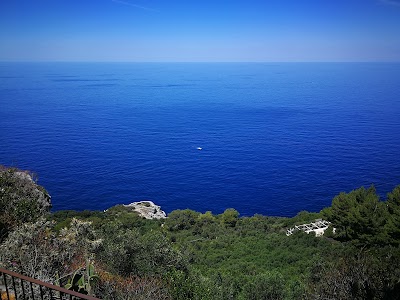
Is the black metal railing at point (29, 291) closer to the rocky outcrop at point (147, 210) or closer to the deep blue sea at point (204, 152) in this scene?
the rocky outcrop at point (147, 210)

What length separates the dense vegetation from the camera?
9578mm

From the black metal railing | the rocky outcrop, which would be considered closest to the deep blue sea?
the rocky outcrop

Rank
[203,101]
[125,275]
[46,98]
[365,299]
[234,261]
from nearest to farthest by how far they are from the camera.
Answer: [365,299] < [125,275] < [234,261] < [46,98] < [203,101]

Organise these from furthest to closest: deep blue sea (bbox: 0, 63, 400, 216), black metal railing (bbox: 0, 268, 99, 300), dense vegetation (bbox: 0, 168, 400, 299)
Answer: deep blue sea (bbox: 0, 63, 400, 216)
dense vegetation (bbox: 0, 168, 400, 299)
black metal railing (bbox: 0, 268, 99, 300)

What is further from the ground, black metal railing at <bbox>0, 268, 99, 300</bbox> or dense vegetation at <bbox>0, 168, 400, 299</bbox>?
black metal railing at <bbox>0, 268, 99, 300</bbox>

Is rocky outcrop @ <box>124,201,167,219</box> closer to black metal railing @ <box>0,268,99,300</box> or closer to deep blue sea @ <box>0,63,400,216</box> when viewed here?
deep blue sea @ <box>0,63,400,216</box>

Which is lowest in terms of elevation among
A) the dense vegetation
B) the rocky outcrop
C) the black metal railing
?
the rocky outcrop

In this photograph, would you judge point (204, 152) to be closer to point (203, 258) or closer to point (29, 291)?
point (203, 258)

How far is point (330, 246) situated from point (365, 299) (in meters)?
12.7

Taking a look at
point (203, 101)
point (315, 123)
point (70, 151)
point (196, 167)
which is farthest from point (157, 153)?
point (203, 101)

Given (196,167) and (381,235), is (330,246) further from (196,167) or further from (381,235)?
(196,167)

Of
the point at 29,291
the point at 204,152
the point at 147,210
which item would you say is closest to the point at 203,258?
the point at 29,291

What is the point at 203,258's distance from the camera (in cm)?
2195

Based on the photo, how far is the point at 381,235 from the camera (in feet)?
69.7
